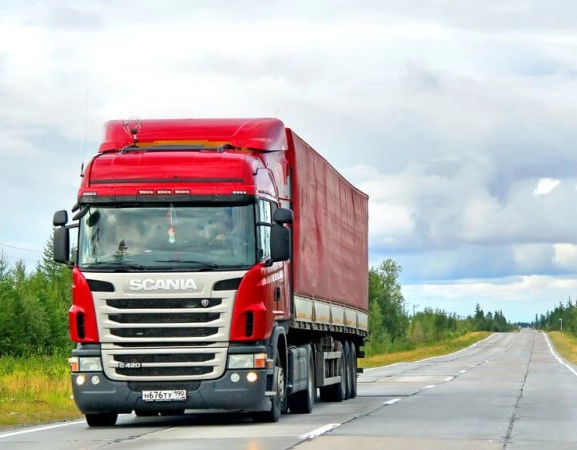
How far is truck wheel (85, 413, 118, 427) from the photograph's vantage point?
19.0m

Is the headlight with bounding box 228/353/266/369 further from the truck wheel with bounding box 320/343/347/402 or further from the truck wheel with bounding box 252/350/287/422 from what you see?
the truck wheel with bounding box 320/343/347/402

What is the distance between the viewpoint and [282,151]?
20.4 m

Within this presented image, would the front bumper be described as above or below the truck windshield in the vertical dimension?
below

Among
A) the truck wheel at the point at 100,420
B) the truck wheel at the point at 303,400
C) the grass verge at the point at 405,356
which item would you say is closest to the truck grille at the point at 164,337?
the truck wheel at the point at 100,420

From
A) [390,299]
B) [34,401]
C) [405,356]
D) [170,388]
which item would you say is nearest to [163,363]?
[170,388]

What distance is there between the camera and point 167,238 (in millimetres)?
17781

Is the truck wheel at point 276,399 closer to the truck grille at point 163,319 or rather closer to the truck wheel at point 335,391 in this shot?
the truck grille at point 163,319

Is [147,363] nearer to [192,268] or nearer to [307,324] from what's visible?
[192,268]

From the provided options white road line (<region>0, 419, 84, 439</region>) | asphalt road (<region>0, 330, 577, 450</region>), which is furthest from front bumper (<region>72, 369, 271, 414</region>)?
white road line (<region>0, 419, 84, 439</region>)

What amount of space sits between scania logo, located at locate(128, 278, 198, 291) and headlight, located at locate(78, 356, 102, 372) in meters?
1.14

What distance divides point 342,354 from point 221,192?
9882 millimetres

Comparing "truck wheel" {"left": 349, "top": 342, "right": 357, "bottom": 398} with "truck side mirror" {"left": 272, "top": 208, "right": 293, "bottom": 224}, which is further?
"truck wheel" {"left": 349, "top": 342, "right": 357, "bottom": 398}

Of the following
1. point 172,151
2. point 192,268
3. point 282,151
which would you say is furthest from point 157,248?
point 282,151

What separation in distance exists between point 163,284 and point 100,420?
8.93 ft
